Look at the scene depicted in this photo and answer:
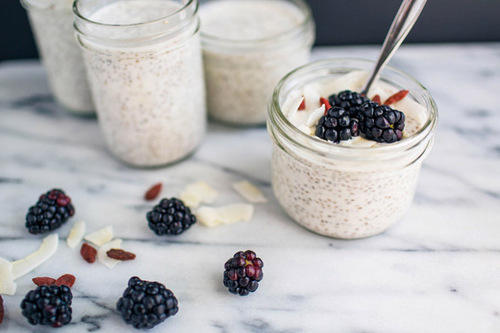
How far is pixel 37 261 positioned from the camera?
1107 mm

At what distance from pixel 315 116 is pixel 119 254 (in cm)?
53

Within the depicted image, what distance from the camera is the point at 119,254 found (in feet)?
3.64

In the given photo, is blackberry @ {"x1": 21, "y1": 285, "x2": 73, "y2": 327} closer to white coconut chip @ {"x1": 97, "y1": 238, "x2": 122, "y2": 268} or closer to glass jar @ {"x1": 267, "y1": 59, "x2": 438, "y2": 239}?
white coconut chip @ {"x1": 97, "y1": 238, "x2": 122, "y2": 268}

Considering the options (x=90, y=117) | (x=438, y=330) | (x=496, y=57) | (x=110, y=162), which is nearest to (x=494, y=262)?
(x=438, y=330)

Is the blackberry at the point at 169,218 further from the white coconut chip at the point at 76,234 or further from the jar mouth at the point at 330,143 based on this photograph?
the jar mouth at the point at 330,143

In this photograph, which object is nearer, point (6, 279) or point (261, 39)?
point (6, 279)

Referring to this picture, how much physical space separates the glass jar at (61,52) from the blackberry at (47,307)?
2.27ft

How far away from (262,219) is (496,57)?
1.06m

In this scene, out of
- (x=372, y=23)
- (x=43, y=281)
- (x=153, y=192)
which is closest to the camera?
(x=43, y=281)

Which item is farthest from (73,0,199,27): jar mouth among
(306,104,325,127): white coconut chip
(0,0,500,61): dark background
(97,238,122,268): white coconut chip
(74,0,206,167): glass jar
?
(0,0,500,61): dark background

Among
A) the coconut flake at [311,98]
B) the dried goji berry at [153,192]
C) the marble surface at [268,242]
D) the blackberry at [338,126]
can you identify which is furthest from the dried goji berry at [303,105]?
the dried goji berry at [153,192]

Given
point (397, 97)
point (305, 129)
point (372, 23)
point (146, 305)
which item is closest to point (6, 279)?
point (146, 305)

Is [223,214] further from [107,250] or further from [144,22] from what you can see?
[144,22]

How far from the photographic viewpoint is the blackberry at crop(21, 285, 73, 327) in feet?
3.06
